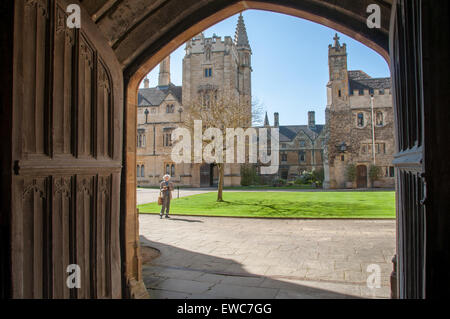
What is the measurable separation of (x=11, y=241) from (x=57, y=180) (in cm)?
58

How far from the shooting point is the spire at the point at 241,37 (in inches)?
1563

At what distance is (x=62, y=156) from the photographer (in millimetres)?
2541

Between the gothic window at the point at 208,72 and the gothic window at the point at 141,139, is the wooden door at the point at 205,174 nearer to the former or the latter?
the gothic window at the point at 141,139

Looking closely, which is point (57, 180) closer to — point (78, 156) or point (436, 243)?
point (78, 156)

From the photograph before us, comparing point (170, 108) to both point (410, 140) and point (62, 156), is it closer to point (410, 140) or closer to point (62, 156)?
point (62, 156)

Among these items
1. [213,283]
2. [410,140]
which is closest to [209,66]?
[213,283]

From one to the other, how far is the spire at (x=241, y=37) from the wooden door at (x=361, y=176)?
20153 mm

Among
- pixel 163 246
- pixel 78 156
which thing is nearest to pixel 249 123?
pixel 163 246

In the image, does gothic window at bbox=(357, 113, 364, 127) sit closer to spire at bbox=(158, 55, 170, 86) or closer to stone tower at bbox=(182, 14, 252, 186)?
stone tower at bbox=(182, 14, 252, 186)

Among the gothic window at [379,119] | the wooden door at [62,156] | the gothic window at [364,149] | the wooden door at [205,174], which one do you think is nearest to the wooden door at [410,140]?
the wooden door at [62,156]

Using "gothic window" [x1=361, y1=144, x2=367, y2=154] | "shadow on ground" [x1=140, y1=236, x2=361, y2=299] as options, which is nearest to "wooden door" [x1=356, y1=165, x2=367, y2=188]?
"gothic window" [x1=361, y1=144, x2=367, y2=154]

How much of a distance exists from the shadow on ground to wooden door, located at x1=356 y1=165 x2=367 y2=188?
2779cm

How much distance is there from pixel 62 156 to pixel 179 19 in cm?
241
